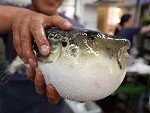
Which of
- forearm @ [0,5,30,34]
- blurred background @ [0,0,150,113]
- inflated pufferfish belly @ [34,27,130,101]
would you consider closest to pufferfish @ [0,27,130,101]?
inflated pufferfish belly @ [34,27,130,101]

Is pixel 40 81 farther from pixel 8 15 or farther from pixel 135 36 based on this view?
pixel 135 36

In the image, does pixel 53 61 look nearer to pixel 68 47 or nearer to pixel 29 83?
pixel 68 47

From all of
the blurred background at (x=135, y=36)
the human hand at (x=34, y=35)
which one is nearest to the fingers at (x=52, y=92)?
the human hand at (x=34, y=35)

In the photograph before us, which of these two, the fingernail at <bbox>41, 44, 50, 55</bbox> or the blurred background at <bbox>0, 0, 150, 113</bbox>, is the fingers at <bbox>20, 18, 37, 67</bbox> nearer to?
the fingernail at <bbox>41, 44, 50, 55</bbox>

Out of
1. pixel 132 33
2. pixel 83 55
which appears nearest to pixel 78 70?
pixel 83 55

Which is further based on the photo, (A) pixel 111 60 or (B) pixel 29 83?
(B) pixel 29 83

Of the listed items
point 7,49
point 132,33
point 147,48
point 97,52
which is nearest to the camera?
point 97,52

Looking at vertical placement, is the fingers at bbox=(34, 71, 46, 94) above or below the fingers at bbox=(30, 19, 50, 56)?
below
